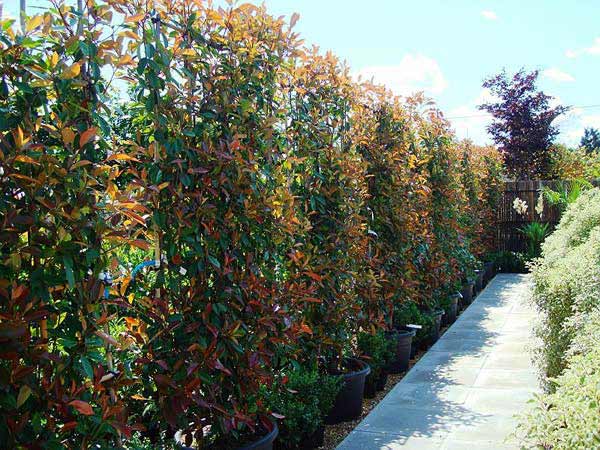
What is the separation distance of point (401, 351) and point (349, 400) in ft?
4.80

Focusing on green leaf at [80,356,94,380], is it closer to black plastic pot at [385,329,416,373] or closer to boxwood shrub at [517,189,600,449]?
boxwood shrub at [517,189,600,449]

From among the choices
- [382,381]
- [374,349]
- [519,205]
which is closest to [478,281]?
[519,205]

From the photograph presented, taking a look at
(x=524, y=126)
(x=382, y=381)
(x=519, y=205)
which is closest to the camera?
(x=382, y=381)

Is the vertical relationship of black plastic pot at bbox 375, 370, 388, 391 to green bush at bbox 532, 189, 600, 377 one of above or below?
below

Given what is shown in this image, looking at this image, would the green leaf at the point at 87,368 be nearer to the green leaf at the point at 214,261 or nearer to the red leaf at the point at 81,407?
the red leaf at the point at 81,407

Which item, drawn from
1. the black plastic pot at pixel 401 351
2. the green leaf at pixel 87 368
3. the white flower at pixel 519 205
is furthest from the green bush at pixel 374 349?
the white flower at pixel 519 205

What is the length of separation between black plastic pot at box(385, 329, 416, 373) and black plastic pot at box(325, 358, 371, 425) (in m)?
1.20

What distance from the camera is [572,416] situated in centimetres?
195

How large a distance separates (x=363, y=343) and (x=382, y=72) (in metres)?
2.58

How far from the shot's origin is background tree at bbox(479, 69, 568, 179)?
53.5 ft

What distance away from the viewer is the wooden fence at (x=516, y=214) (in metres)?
14.5

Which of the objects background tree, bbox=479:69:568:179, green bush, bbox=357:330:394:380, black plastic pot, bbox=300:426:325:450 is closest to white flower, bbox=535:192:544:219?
background tree, bbox=479:69:568:179

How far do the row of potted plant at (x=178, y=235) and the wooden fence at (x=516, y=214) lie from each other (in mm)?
9775

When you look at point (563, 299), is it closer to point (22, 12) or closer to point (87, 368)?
point (87, 368)
